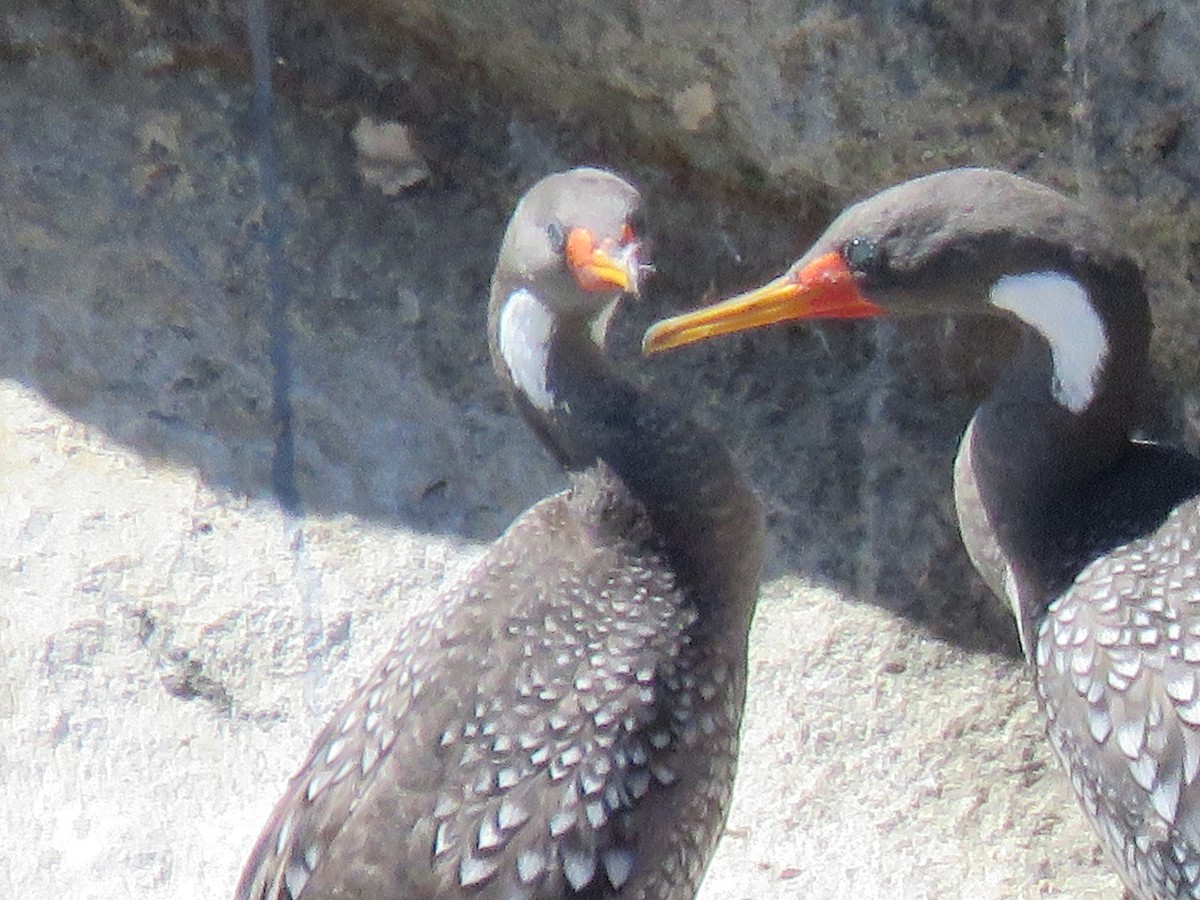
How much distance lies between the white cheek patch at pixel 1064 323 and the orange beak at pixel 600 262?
2.03 feet

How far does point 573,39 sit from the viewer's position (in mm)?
4137

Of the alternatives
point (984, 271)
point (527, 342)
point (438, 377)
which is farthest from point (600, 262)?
point (438, 377)

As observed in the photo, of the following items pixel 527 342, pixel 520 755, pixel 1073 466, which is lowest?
pixel 520 755

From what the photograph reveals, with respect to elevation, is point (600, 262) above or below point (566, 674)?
above

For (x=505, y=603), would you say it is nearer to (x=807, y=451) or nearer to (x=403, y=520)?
(x=403, y=520)

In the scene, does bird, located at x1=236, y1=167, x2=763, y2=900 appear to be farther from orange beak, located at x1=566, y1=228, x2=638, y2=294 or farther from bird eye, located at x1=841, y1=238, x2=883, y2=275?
bird eye, located at x1=841, y1=238, x2=883, y2=275

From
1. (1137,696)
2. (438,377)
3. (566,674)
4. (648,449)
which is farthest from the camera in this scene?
(438,377)

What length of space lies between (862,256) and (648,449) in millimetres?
519

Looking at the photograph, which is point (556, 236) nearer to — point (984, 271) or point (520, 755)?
point (984, 271)

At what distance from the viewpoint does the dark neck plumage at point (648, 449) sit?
3092 mm

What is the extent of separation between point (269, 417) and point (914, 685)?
5.32 ft

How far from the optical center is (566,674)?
9.49 feet

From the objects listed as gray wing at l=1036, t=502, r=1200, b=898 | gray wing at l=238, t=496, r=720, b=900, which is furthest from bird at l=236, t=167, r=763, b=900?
gray wing at l=1036, t=502, r=1200, b=898

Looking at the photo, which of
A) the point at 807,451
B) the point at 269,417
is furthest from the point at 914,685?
the point at 269,417
